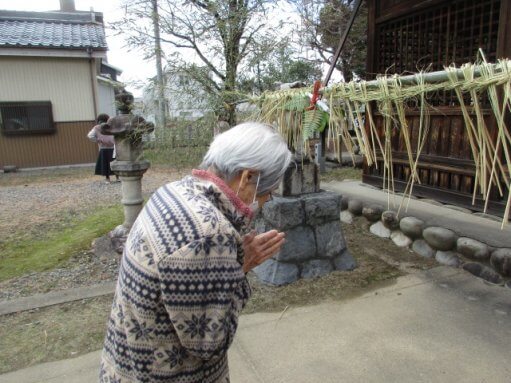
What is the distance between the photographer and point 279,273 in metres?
3.64

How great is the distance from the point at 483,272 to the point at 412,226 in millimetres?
914

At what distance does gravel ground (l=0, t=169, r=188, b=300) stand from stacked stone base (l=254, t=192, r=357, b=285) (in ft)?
5.61

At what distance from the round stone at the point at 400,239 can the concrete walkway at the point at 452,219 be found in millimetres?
232

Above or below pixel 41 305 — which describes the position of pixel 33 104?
above

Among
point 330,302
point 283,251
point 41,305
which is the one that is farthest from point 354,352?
point 41,305

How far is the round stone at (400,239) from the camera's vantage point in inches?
177

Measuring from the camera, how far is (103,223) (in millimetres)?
5812

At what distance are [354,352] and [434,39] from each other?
15.0 feet

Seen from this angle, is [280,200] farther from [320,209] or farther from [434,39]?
[434,39]

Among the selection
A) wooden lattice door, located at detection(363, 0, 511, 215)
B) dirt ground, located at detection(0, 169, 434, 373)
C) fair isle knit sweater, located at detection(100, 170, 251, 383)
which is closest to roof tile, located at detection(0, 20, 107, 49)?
dirt ground, located at detection(0, 169, 434, 373)

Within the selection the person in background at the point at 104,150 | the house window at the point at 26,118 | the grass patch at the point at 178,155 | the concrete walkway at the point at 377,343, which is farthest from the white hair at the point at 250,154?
the house window at the point at 26,118

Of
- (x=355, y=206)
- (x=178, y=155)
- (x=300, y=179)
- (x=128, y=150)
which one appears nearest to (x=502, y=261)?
Answer: (x=300, y=179)

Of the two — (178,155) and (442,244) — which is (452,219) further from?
(178,155)

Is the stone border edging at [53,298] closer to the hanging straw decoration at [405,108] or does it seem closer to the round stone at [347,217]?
the hanging straw decoration at [405,108]
